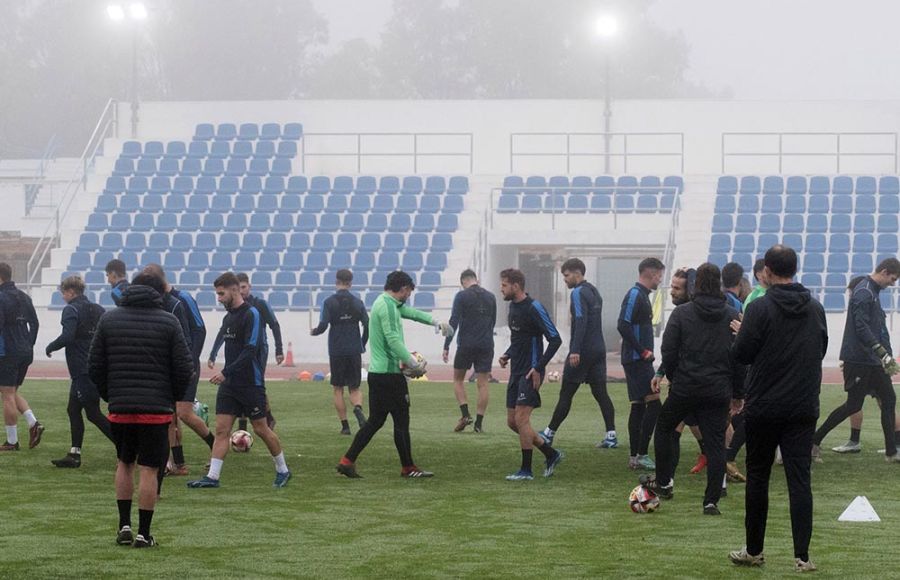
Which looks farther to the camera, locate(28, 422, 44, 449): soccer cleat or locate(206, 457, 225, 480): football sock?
locate(28, 422, 44, 449): soccer cleat

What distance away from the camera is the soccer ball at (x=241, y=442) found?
1563 centimetres

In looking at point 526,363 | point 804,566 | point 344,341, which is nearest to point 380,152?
point 344,341

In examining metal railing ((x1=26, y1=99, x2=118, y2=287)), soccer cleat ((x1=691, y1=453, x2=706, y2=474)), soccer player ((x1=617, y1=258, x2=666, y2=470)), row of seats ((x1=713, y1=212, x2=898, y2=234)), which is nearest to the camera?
soccer player ((x1=617, y1=258, x2=666, y2=470))

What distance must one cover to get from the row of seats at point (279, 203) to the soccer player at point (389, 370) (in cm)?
2542

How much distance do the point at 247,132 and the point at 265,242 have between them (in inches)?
238

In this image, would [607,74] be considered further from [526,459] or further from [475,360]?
[526,459]

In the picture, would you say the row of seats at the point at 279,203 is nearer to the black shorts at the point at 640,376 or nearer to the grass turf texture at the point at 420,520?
the grass turf texture at the point at 420,520

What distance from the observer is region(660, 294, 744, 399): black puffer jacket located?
37.3ft

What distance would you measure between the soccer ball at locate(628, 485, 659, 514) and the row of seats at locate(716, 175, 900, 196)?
28304mm

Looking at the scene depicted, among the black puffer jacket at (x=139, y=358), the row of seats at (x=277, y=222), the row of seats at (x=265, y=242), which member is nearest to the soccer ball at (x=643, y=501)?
the black puffer jacket at (x=139, y=358)

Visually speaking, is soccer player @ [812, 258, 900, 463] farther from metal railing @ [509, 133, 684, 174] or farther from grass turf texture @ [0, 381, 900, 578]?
metal railing @ [509, 133, 684, 174]

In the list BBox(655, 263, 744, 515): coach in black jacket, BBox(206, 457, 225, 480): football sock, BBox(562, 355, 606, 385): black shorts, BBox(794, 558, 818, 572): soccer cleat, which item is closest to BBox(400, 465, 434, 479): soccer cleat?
BBox(206, 457, 225, 480): football sock

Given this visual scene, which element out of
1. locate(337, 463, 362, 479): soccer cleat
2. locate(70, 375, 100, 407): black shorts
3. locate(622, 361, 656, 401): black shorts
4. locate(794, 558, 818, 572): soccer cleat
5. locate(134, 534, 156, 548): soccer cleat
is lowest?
locate(337, 463, 362, 479): soccer cleat

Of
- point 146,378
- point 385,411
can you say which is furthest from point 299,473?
point 146,378
